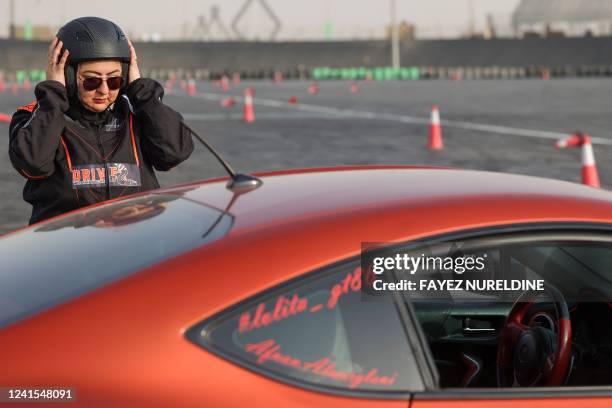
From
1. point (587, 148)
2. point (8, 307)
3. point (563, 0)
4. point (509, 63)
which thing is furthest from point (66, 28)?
point (563, 0)

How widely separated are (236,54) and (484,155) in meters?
65.0

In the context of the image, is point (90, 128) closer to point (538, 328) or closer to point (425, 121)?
point (538, 328)

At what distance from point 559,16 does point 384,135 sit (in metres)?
94.2

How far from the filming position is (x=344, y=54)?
83.8 meters

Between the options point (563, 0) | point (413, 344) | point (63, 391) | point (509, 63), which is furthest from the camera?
point (563, 0)

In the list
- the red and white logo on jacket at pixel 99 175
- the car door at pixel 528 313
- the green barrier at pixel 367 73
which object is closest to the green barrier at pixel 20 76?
the green barrier at pixel 367 73

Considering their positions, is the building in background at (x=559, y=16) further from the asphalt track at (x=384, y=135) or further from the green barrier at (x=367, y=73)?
the asphalt track at (x=384, y=135)

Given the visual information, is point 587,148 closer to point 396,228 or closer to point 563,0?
point 396,228

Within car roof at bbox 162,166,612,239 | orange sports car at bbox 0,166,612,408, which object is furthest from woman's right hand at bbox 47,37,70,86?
orange sports car at bbox 0,166,612,408

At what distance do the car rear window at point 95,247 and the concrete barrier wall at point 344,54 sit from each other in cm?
Result: 7575

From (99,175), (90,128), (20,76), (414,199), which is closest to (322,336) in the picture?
(414,199)

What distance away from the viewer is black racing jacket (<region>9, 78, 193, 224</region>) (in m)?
4.75

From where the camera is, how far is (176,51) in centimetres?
8288

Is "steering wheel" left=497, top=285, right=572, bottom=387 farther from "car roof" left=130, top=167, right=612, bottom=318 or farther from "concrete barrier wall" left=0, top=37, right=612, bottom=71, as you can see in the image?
"concrete barrier wall" left=0, top=37, right=612, bottom=71
